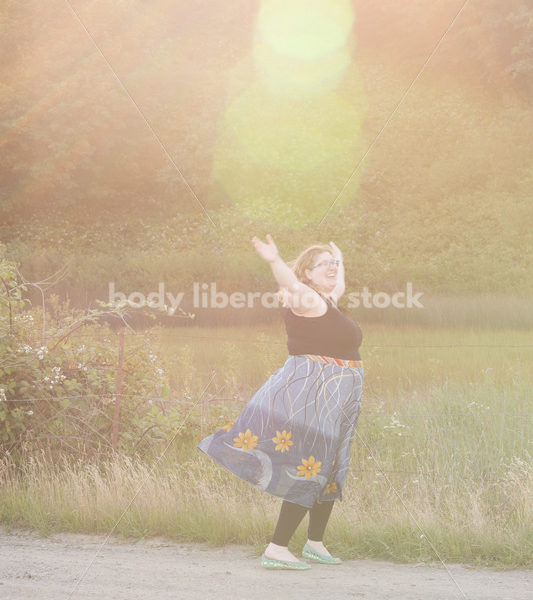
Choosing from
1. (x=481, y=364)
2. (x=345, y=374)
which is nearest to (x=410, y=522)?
(x=345, y=374)

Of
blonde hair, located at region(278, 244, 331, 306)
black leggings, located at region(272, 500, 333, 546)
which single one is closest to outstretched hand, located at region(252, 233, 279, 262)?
blonde hair, located at region(278, 244, 331, 306)

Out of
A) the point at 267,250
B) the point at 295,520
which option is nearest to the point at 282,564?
the point at 295,520

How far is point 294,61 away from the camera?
3156 cm

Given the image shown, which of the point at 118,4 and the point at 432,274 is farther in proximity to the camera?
the point at 118,4

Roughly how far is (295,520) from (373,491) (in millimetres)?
1146

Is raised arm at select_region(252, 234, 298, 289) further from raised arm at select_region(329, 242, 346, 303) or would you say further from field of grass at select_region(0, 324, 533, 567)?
field of grass at select_region(0, 324, 533, 567)

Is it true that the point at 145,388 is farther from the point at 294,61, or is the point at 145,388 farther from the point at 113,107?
the point at 294,61

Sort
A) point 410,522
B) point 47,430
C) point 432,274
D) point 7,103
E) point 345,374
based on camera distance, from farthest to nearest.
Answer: point 7,103, point 432,274, point 47,430, point 410,522, point 345,374

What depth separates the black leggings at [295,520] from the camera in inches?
169

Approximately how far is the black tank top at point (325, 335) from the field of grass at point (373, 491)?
1.26 metres

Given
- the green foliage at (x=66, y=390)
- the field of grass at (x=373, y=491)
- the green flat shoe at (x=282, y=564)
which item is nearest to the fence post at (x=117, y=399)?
the green foliage at (x=66, y=390)

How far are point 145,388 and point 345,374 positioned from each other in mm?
2635

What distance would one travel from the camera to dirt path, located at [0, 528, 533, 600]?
159 inches

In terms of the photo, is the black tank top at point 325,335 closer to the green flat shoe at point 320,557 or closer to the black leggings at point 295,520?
the black leggings at point 295,520
